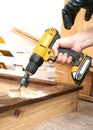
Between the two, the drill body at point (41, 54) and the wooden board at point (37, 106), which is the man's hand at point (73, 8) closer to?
the drill body at point (41, 54)

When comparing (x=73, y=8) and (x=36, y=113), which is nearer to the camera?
(x=73, y=8)

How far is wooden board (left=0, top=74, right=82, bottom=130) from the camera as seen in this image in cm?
110

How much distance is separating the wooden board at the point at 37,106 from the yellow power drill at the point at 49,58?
116 millimetres

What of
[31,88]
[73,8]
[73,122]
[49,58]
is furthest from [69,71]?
[73,8]

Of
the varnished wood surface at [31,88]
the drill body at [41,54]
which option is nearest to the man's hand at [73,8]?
the drill body at [41,54]

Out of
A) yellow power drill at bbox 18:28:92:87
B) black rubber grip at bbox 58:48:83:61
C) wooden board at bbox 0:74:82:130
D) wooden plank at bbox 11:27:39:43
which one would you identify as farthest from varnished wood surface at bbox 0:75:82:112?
wooden plank at bbox 11:27:39:43

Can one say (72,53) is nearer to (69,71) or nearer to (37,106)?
(37,106)

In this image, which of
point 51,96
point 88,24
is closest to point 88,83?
point 88,24

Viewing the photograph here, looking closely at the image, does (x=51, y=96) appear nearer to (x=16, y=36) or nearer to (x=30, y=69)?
(x=30, y=69)

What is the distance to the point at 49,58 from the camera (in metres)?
1.26

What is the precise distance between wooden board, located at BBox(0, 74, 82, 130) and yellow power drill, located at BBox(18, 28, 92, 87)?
12 cm

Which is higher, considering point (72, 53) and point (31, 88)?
point (72, 53)

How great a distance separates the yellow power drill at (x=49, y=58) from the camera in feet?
4.03

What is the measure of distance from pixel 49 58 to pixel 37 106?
10.3 inches
